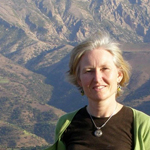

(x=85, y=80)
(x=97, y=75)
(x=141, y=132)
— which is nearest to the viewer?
(x=141, y=132)

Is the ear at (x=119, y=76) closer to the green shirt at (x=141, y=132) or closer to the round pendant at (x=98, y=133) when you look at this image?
the green shirt at (x=141, y=132)

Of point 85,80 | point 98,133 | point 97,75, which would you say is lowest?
point 98,133

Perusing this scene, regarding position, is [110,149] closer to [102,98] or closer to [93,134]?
[93,134]

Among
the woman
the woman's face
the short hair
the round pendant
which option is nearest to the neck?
the woman

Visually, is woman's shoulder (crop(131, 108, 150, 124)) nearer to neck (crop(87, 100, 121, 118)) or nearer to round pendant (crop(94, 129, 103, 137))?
neck (crop(87, 100, 121, 118))

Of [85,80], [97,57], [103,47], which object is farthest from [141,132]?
[103,47]

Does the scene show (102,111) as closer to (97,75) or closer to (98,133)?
(98,133)

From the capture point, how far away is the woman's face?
5918 mm

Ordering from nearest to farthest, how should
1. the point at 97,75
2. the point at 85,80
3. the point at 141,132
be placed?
the point at 141,132
the point at 97,75
the point at 85,80

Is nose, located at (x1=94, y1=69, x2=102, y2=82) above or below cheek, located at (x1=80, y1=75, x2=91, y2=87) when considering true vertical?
above

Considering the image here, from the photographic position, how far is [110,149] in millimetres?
5789

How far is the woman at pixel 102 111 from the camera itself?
5.84 metres

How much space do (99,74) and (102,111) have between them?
0.65 meters

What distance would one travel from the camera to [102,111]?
6.12m
